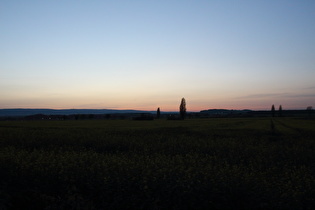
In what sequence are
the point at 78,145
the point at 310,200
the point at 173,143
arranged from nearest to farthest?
the point at 310,200
the point at 173,143
the point at 78,145

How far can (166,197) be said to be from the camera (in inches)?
338

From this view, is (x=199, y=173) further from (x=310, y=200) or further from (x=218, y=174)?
(x=310, y=200)

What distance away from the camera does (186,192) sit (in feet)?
27.5

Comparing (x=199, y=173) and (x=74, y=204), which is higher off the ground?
(x=199, y=173)

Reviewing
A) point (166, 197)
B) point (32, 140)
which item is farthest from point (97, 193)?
point (32, 140)

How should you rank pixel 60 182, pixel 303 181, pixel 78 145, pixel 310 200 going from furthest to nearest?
pixel 78 145, pixel 60 182, pixel 303 181, pixel 310 200

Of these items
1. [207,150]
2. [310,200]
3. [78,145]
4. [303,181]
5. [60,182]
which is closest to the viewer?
[310,200]

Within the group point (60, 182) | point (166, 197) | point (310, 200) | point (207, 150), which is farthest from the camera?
point (207, 150)

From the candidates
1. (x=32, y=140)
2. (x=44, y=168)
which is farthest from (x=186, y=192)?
(x=32, y=140)

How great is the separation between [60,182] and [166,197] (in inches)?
164

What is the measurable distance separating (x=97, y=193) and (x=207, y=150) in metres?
8.65

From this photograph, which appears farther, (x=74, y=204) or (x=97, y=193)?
(x=97, y=193)

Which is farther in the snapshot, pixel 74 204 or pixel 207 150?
pixel 207 150

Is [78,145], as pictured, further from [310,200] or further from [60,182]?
[310,200]
